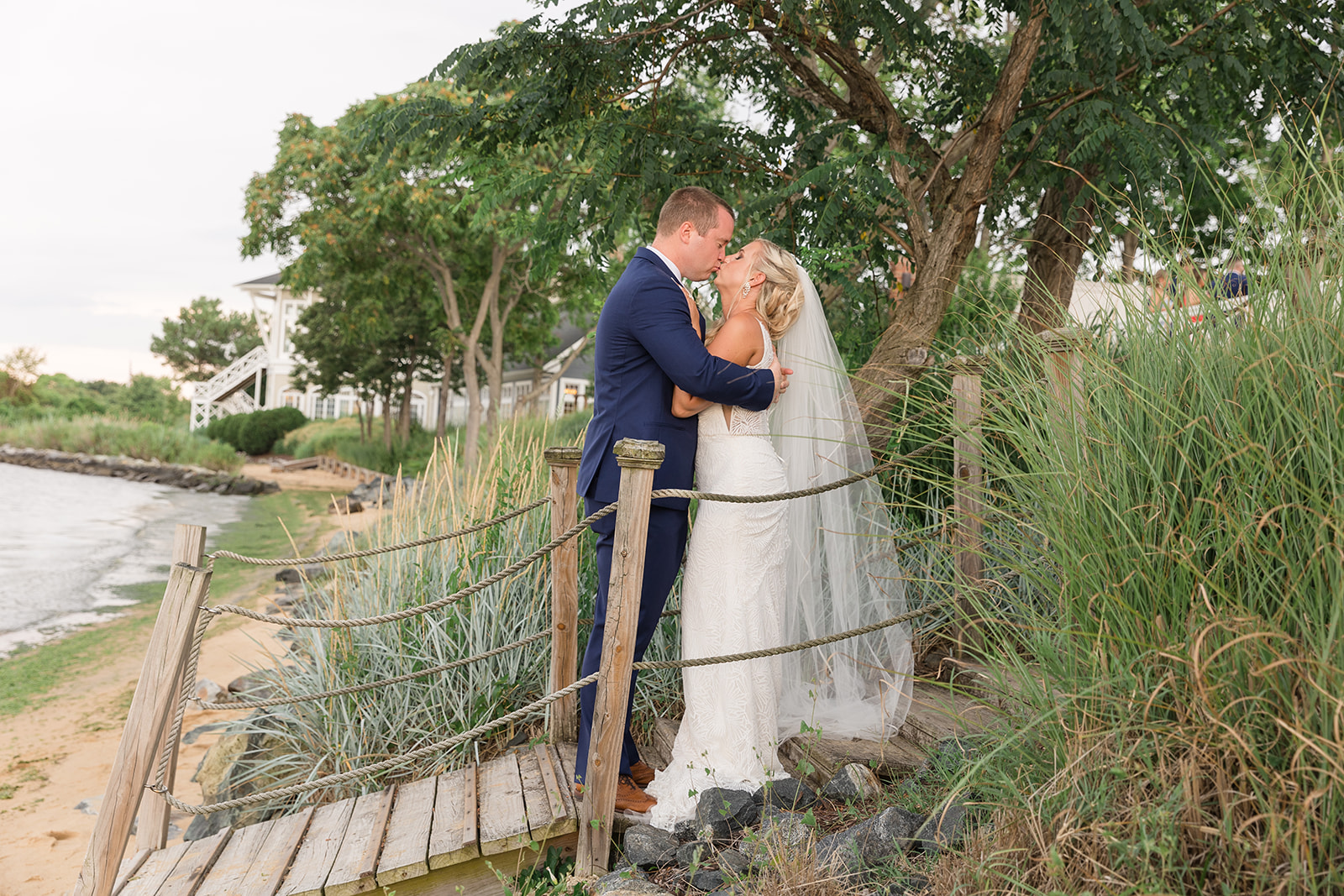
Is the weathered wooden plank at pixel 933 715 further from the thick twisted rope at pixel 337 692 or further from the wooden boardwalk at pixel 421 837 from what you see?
the thick twisted rope at pixel 337 692

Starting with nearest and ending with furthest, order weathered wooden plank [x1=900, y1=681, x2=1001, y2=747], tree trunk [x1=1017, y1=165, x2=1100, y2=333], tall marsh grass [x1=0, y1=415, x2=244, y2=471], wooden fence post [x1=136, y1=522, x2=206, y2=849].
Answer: weathered wooden plank [x1=900, y1=681, x2=1001, y2=747]
wooden fence post [x1=136, y1=522, x2=206, y2=849]
tree trunk [x1=1017, y1=165, x2=1100, y2=333]
tall marsh grass [x1=0, y1=415, x2=244, y2=471]

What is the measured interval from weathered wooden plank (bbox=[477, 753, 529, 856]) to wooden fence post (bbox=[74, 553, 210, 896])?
3.97ft

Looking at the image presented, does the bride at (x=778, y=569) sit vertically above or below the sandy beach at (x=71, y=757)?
above

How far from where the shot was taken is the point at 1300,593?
170 cm

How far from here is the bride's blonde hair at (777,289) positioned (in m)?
3.56

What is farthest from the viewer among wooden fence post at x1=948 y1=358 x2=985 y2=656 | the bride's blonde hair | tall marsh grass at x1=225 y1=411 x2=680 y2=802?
tall marsh grass at x1=225 y1=411 x2=680 y2=802

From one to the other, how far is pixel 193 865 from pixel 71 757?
4.06 metres

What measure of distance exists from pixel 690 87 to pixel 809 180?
37.9 feet

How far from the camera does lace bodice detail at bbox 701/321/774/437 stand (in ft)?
11.2

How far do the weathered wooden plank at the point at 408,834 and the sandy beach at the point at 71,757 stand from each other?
1632mm

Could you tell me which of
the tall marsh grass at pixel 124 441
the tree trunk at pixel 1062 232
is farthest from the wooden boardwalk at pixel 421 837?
the tall marsh grass at pixel 124 441

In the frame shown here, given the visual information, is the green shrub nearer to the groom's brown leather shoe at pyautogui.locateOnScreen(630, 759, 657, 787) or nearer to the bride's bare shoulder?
the groom's brown leather shoe at pyautogui.locateOnScreen(630, 759, 657, 787)

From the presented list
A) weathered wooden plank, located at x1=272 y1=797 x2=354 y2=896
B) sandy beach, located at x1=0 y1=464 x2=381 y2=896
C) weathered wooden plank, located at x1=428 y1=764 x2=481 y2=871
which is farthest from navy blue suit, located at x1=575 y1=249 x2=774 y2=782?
sandy beach, located at x1=0 y1=464 x2=381 y2=896

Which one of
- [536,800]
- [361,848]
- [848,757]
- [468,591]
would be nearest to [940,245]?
[848,757]
